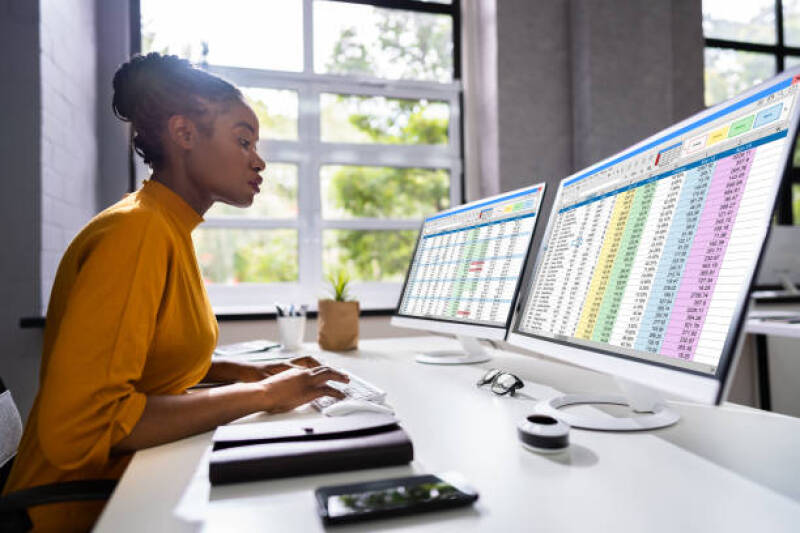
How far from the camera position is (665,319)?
71 centimetres

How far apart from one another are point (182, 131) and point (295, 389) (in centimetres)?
57

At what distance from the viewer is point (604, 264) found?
0.87 m

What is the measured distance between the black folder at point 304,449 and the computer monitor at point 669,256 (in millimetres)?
345

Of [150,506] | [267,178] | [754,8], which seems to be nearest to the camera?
[150,506]

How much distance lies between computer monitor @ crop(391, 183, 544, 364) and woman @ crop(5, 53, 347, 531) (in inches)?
18.7

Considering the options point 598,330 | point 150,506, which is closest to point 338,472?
point 150,506

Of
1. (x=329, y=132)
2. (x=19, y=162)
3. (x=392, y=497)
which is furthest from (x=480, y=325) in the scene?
(x=329, y=132)

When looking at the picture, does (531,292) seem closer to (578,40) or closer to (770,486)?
(770,486)

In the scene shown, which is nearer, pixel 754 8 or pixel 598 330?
pixel 598 330

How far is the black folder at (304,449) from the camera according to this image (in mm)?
622

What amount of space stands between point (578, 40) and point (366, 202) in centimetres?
161

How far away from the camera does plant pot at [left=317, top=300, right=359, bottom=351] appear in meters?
1.76

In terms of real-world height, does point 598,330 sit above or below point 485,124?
below

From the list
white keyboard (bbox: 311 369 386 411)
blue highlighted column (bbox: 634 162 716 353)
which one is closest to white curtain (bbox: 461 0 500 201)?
white keyboard (bbox: 311 369 386 411)
